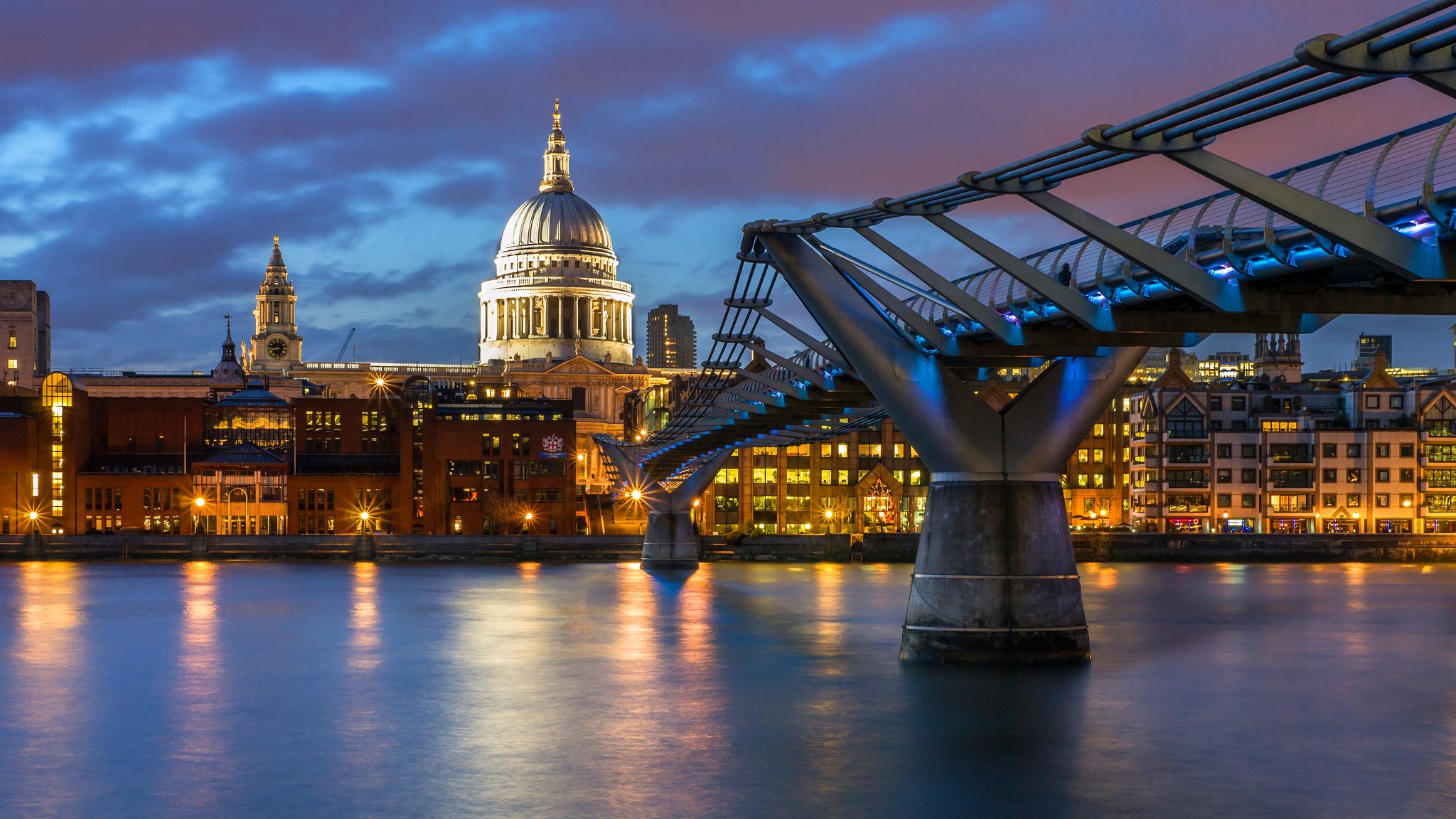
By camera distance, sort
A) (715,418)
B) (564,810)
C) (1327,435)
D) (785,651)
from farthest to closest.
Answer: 1. (1327,435)
2. (715,418)
3. (785,651)
4. (564,810)

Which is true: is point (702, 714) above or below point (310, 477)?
below

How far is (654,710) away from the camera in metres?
38.2

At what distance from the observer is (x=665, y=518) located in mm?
97000

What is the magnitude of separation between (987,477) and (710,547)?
226ft

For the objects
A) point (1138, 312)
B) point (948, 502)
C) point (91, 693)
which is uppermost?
point (1138, 312)

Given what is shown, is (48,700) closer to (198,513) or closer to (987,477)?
(987,477)

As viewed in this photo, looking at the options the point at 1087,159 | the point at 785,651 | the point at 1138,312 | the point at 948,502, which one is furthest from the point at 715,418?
the point at 1087,159

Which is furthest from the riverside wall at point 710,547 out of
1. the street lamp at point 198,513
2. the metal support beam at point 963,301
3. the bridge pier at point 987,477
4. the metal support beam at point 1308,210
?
the metal support beam at point 1308,210

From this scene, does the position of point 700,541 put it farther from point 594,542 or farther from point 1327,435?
point 1327,435

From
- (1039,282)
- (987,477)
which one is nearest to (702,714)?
(987,477)

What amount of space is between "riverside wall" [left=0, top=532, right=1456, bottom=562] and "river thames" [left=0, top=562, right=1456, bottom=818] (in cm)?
3552

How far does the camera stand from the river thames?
93.8ft

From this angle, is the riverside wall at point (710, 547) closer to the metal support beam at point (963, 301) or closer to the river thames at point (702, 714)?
the river thames at point (702, 714)

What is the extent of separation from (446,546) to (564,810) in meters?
83.9
